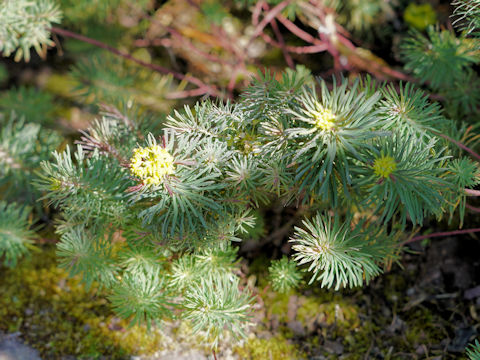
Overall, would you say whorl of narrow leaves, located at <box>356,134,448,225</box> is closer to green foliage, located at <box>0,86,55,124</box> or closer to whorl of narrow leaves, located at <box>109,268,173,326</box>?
whorl of narrow leaves, located at <box>109,268,173,326</box>

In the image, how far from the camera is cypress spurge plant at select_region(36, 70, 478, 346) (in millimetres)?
628

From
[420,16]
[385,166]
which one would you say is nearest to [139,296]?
[385,166]

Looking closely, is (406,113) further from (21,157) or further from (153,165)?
(21,157)

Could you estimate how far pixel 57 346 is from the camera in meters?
1.09

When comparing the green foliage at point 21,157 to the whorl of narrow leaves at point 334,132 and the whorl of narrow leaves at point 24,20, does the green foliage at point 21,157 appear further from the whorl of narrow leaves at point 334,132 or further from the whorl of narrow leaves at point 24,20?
the whorl of narrow leaves at point 334,132

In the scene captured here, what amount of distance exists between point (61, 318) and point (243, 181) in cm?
76

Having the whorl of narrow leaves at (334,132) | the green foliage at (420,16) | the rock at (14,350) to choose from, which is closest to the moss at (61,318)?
the rock at (14,350)

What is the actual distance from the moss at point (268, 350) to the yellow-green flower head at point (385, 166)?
0.63 metres

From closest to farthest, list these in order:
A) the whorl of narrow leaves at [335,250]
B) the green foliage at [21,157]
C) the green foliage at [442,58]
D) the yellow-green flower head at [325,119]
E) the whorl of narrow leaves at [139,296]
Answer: the yellow-green flower head at [325,119], the whorl of narrow leaves at [335,250], the whorl of narrow leaves at [139,296], the green foliage at [442,58], the green foliage at [21,157]

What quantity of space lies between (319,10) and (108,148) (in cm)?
98

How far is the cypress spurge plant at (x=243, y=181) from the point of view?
2.06 ft

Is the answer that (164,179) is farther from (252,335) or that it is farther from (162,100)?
(162,100)

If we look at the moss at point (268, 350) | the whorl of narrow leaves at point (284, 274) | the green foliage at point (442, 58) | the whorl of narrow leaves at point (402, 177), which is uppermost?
the green foliage at point (442, 58)

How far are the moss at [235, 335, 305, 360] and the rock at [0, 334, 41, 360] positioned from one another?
0.53 meters
